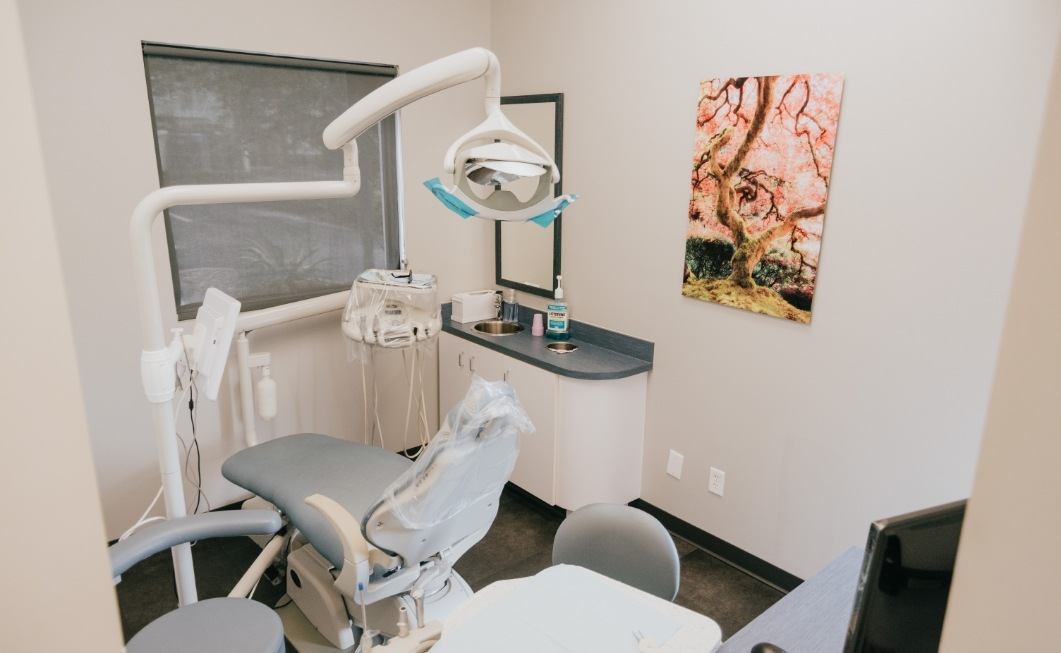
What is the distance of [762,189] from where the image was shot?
242cm

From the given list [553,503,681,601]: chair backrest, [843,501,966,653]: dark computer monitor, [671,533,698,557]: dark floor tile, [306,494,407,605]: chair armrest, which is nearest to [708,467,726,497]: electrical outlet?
[671,533,698,557]: dark floor tile

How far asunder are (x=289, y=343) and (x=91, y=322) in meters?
0.81

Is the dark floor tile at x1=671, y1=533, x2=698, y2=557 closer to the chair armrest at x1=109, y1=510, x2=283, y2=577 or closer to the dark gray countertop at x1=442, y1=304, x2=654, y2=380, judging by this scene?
the dark gray countertop at x1=442, y1=304, x2=654, y2=380

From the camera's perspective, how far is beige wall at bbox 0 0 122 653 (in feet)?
1.07

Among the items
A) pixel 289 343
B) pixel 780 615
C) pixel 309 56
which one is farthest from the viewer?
pixel 289 343

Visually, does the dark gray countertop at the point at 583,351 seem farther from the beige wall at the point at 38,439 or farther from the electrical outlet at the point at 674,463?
the beige wall at the point at 38,439

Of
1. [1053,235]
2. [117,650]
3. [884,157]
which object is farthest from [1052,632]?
[884,157]

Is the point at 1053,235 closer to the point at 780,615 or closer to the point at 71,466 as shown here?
the point at 71,466

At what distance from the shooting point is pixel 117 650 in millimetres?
420

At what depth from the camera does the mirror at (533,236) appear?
10.5 feet

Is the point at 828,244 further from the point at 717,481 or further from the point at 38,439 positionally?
the point at 38,439

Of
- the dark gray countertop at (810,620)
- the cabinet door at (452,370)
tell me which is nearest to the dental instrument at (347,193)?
the dark gray countertop at (810,620)

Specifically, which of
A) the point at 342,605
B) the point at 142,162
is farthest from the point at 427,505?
the point at 142,162

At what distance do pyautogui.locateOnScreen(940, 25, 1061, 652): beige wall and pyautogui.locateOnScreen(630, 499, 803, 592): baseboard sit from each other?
95.4 inches
